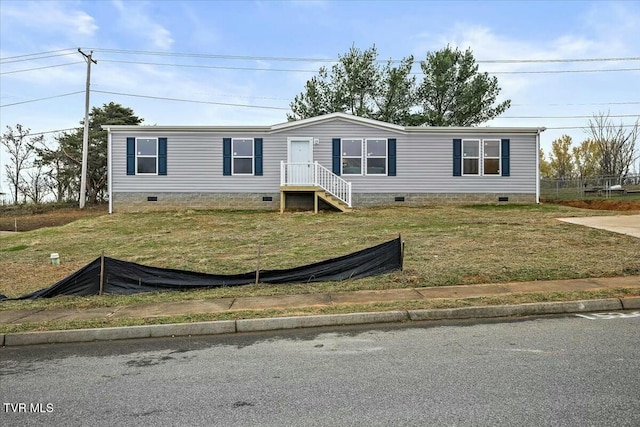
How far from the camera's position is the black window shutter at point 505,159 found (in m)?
20.1

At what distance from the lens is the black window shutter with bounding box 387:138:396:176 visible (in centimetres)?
2003

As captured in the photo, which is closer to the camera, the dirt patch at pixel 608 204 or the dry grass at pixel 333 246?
the dry grass at pixel 333 246

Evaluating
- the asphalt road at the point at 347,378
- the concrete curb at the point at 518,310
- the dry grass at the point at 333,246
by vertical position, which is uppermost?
the dry grass at the point at 333,246

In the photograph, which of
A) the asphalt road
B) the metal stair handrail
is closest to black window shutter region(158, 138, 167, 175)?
the metal stair handrail

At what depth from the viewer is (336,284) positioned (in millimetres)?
7902

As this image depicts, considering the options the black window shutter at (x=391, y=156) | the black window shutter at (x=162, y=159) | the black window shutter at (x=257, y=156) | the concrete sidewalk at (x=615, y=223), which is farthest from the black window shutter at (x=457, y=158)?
the black window shutter at (x=162, y=159)

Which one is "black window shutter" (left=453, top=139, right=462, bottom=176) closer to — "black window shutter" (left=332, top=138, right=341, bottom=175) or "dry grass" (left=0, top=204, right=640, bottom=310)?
"dry grass" (left=0, top=204, right=640, bottom=310)

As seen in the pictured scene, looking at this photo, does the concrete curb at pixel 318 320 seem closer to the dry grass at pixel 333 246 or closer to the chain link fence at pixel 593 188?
the dry grass at pixel 333 246

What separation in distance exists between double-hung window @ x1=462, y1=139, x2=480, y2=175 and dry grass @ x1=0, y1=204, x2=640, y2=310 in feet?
10.8

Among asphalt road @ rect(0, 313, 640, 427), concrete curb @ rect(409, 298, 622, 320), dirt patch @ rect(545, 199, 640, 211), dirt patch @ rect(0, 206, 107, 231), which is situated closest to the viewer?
asphalt road @ rect(0, 313, 640, 427)

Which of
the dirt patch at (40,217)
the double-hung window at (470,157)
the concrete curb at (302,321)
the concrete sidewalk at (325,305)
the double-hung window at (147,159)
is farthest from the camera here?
the double-hung window at (470,157)

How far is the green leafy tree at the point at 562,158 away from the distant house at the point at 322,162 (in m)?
38.4

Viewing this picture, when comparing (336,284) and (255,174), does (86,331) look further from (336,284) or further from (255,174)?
(255,174)

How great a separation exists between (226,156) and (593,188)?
893 inches
